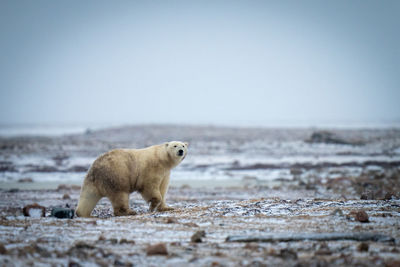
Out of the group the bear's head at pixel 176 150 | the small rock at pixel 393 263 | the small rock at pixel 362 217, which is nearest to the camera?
the small rock at pixel 393 263

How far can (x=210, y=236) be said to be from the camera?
273 inches

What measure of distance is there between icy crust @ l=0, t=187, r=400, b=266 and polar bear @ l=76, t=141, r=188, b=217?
758mm

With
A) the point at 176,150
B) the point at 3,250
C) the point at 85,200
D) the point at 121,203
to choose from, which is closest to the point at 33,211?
the point at 85,200

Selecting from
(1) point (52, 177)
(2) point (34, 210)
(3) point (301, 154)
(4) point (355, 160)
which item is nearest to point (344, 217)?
(2) point (34, 210)

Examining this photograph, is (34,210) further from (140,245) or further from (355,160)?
(355,160)

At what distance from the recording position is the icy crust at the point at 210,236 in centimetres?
559

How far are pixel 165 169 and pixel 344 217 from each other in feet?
14.0

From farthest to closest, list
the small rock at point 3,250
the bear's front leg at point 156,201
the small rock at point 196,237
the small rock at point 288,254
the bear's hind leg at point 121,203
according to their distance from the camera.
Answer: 1. the bear's front leg at point 156,201
2. the bear's hind leg at point 121,203
3. the small rock at point 196,237
4. the small rock at point 3,250
5. the small rock at point 288,254

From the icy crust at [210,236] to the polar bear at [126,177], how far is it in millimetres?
758

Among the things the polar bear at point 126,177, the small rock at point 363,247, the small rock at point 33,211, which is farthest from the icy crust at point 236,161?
the small rock at point 363,247

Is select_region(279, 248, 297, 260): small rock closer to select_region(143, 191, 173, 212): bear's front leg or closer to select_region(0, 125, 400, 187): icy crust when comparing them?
select_region(143, 191, 173, 212): bear's front leg

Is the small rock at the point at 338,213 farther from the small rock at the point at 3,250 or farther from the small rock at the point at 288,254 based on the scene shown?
the small rock at the point at 3,250

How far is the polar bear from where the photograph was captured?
9.25 metres

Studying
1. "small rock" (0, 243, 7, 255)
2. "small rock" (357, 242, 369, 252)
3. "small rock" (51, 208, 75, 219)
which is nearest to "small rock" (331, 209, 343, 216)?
"small rock" (357, 242, 369, 252)
